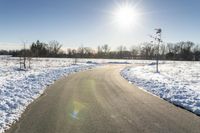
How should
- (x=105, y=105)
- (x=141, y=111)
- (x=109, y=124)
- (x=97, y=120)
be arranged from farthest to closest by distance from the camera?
(x=105, y=105) < (x=141, y=111) < (x=97, y=120) < (x=109, y=124)

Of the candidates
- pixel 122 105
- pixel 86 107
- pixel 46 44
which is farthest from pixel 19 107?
pixel 46 44

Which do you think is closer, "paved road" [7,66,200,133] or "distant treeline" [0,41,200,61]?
"paved road" [7,66,200,133]

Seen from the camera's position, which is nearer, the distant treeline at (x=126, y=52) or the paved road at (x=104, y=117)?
the paved road at (x=104, y=117)

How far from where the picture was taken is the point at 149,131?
6.53 metres

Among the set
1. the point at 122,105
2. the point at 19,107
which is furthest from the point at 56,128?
the point at 122,105

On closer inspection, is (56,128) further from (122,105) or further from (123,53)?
(123,53)

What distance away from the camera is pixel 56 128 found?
6.67 meters

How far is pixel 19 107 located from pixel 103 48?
143601mm

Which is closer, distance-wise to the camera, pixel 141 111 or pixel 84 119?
pixel 84 119

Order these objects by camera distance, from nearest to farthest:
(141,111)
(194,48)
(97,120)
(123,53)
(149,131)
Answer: (149,131) < (97,120) < (141,111) < (194,48) < (123,53)

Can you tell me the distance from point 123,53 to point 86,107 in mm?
141018

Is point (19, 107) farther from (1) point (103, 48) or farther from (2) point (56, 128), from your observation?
(1) point (103, 48)

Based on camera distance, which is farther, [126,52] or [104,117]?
[126,52]

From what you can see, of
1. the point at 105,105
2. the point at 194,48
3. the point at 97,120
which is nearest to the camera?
the point at 97,120
